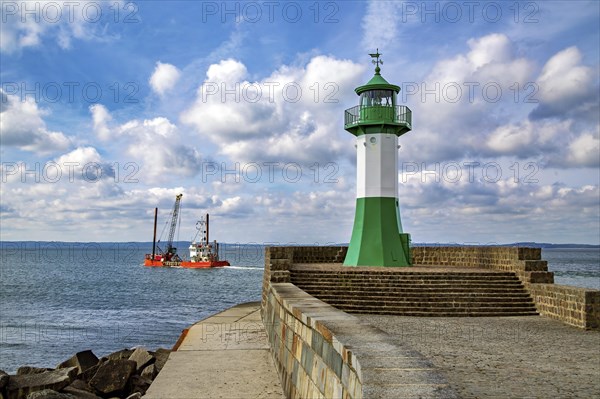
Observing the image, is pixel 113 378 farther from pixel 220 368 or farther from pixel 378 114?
pixel 378 114

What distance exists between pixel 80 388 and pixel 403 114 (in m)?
14.8

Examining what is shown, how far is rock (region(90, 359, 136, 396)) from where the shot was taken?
41.3 ft

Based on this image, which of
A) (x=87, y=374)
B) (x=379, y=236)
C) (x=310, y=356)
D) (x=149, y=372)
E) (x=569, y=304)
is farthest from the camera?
→ (x=379, y=236)

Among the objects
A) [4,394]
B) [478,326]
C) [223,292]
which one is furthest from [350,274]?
[223,292]

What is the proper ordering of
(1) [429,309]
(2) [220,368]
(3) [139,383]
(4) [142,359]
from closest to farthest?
(2) [220,368] → (3) [139,383] → (4) [142,359] → (1) [429,309]

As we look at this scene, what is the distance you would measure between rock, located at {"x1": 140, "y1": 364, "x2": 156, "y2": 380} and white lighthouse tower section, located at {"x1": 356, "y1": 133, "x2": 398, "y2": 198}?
10.8 metres

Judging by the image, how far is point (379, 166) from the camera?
21406 millimetres

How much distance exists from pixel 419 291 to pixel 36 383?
10178 mm

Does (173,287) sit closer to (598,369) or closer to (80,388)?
(80,388)

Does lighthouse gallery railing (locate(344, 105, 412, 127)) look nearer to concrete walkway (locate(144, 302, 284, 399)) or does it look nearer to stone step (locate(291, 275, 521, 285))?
stone step (locate(291, 275, 521, 285))

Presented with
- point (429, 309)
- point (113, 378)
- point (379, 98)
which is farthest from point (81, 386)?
point (379, 98)

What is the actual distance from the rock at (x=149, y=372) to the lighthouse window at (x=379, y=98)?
41.9 feet

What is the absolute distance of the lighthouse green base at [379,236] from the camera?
831 inches

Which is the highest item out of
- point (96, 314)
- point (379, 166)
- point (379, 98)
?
point (379, 98)
